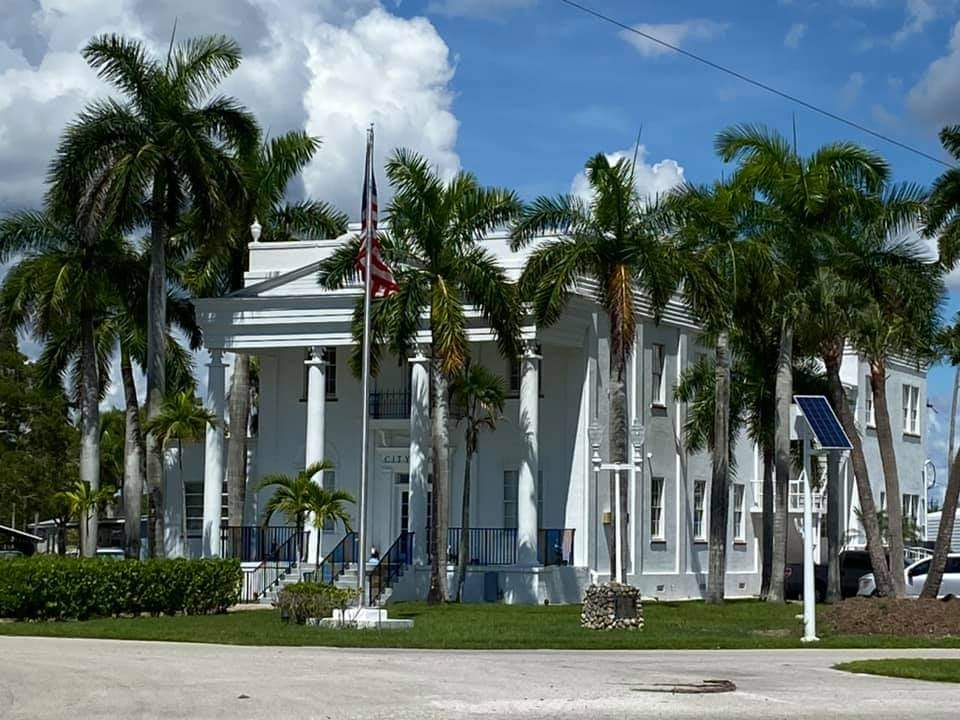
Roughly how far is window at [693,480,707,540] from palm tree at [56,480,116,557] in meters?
16.1

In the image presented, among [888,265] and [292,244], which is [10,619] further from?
[888,265]

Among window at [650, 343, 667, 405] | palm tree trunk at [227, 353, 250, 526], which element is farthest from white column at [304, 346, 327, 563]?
window at [650, 343, 667, 405]

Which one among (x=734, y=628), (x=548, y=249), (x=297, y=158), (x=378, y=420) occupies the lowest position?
(x=734, y=628)

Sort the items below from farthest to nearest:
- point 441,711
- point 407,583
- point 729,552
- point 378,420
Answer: point 729,552 < point 378,420 < point 407,583 < point 441,711

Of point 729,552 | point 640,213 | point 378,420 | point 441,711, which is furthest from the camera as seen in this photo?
point 729,552

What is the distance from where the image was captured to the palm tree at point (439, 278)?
112ft

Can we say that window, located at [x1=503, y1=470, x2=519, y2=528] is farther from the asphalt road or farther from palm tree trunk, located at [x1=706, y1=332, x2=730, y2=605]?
the asphalt road

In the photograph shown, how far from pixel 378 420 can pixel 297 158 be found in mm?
7518

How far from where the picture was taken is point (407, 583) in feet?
124

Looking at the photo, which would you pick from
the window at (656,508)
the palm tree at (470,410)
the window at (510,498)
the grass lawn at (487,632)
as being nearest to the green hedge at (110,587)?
the grass lawn at (487,632)

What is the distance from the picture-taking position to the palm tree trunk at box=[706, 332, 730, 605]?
127 ft

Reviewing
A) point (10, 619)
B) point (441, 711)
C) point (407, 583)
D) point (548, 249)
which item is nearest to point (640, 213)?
point (548, 249)

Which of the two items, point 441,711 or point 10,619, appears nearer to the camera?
point 441,711

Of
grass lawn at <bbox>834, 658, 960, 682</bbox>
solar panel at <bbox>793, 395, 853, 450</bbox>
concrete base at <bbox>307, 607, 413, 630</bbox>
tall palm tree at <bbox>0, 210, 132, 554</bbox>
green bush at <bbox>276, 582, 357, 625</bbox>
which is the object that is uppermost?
tall palm tree at <bbox>0, 210, 132, 554</bbox>
